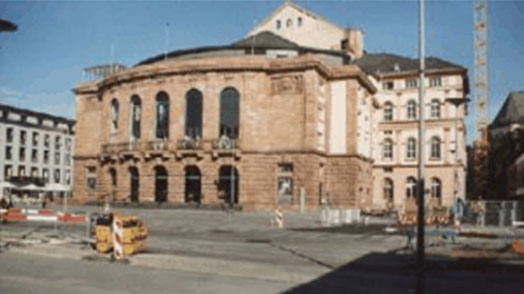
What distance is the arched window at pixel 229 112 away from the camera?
5006 cm

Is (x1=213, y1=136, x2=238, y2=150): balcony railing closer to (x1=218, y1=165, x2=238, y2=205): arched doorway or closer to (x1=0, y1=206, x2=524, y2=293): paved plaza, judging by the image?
(x1=218, y1=165, x2=238, y2=205): arched doorway

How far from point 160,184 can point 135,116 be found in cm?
796

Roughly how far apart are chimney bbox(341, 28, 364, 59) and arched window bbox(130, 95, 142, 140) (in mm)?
32292

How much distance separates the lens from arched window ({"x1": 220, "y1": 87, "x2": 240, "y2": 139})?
164ft

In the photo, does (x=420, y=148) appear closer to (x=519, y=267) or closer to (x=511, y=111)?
(x=519, y=267)

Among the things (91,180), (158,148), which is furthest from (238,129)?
(91,180)

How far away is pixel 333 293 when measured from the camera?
11336mm

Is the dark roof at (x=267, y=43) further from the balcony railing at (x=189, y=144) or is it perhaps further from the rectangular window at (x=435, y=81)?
the rectangular window at (x=435, y=81)

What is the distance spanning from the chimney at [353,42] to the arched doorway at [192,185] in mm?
34280

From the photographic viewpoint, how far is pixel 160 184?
2101 inches

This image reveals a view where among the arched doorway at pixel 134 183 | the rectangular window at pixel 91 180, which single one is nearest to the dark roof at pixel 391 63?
the arched doorway at pixel 134 183

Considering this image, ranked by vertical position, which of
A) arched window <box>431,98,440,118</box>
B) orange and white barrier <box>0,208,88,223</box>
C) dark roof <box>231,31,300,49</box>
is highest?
dark roof <box>231,31,300,49</box>

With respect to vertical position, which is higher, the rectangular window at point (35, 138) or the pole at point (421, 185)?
the rectangular window at point (35, 138)

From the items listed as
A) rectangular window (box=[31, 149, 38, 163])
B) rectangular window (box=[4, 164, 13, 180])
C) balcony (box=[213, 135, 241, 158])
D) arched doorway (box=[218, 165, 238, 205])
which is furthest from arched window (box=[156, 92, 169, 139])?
rectangular window (box=[31, 149, 38, 163])
